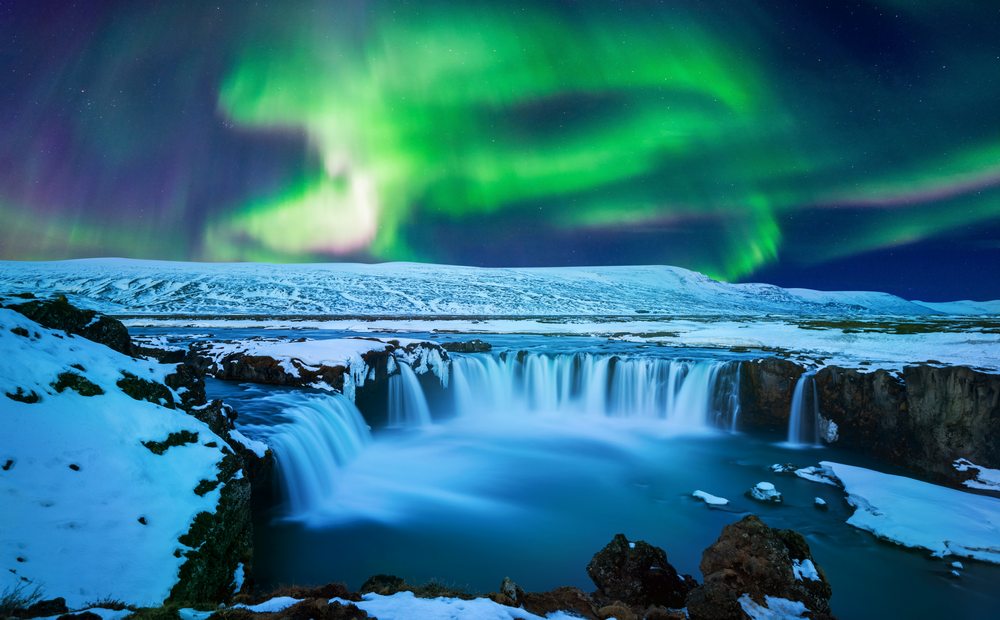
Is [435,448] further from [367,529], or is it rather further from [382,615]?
[382,615]

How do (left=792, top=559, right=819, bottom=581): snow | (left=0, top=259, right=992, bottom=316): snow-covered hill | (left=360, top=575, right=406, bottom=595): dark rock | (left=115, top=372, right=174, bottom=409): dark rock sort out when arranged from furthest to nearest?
(left=0, top=259, right=992, bottom=316): snow-covered hill < (left=115, top=372, right=174, bottom=409): dark rock < (left=792, top=559, right=819, bottom=581): snow < (left=360, top=575, right=406, bottom=595): dark rock

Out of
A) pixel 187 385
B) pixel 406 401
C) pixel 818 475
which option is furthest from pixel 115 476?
pixel 818 475

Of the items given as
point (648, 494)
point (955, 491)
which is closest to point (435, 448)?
point (648, 494)

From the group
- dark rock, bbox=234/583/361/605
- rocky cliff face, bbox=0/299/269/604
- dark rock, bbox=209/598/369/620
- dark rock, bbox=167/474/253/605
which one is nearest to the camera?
dark rock, bbox=209/598/369/620

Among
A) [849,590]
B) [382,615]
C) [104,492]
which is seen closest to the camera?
[382,615]

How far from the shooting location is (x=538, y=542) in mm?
11742

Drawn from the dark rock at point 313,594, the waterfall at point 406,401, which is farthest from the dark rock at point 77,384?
the waterfall at point 406,401

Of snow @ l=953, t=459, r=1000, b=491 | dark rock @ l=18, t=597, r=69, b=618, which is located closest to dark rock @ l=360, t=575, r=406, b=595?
dark rock @ l=18, t=597, r=69, b=618

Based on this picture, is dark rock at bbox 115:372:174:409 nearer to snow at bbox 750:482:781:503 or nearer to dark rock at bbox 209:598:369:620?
dark rock at bbox 209:598:369:620

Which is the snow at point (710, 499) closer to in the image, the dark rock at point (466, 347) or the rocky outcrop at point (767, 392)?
the rocky outcrop at point (767, 392)

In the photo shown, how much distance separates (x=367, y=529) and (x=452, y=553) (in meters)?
2.23

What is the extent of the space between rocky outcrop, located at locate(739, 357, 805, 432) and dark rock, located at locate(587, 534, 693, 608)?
15.2m

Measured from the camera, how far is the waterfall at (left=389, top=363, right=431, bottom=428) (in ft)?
69.9

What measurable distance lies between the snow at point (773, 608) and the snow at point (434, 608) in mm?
2360
